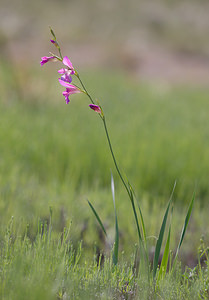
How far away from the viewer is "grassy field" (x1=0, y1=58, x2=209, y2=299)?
43.8 inches

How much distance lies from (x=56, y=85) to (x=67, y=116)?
5.02 ft

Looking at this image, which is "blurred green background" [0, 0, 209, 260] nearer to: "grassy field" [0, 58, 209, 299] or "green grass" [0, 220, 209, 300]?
"grassy field" [0, 58, 209, 299]

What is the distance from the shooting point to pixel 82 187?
8.38 feet

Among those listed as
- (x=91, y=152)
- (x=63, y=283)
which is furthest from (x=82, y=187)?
(x=63, y=283)

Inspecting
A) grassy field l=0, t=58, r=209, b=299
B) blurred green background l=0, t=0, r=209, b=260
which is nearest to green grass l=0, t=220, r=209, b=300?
grassy field l=0, t=58, r=209, b=299

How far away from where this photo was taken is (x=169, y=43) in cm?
2730

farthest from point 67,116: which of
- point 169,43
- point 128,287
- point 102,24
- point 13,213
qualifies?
point 102,24

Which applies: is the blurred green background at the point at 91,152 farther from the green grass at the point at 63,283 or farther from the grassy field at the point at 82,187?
the green grass at the point at 63,283

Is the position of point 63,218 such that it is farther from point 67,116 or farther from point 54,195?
point 67,116

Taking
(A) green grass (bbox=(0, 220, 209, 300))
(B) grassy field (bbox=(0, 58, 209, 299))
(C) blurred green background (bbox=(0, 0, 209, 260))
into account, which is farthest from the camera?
(C) blurred green background (bbox=(0, 0, 209, 260))

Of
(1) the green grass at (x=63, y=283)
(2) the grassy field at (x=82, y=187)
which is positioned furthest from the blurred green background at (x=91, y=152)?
(1) the green grass at (x=63, y=283)

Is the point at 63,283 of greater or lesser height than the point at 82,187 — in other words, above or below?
above

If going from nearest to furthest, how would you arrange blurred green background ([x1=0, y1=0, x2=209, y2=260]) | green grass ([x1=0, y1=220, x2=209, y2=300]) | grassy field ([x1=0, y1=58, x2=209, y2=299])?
green grass ([x1=0, y1=220, x2=209, y2=300]) < grassy field ([x1=0, y1=58, x2=209, y2=299]) < blurred green background ([x1=0, y1=0, x2=209, y2=260])

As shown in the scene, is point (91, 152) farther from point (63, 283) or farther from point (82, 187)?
point (63, 283)
